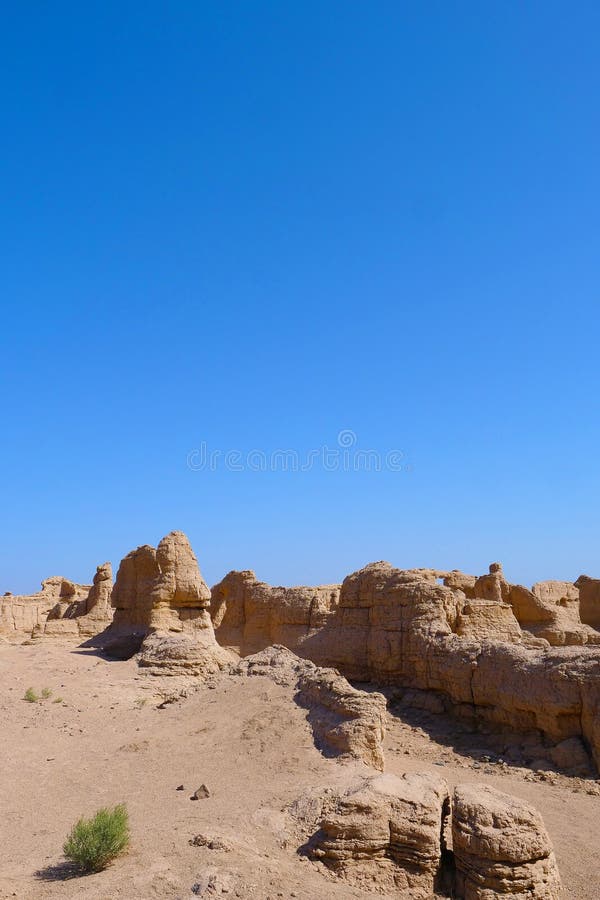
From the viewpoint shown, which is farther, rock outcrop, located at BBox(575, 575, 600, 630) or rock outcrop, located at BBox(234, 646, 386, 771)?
rock outcrop, located at BBox(575, 575, 600, 630)

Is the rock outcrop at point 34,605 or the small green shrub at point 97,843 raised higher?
the rock outcrop at point 34,605

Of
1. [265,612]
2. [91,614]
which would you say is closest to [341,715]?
[265,612]

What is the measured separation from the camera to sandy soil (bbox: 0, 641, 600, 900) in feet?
20.9

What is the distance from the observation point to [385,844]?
6.66 metres

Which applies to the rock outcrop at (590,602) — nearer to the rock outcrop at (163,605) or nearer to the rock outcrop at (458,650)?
the rock outcrop at (458,650)

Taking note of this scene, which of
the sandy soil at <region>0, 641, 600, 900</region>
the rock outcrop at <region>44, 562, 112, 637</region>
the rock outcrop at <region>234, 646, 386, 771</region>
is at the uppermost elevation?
the rock outcrop at <region>44, 562, 112, 637</region>

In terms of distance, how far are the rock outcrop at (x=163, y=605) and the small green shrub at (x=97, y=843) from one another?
29.0ft

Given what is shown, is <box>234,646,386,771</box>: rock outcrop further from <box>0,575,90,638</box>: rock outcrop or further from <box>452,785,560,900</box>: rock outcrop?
<box>0,575,90,638</box>: rock outcrop

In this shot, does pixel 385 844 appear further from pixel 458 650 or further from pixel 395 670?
pixel 395 670

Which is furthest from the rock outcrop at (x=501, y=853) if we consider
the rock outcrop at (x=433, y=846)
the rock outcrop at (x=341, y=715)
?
the rock outcrop at (x=341, y=715)

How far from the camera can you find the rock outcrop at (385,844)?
6.57 m

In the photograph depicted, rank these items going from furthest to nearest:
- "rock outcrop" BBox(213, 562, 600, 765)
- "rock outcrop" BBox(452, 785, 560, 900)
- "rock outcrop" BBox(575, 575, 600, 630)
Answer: "rock outcrop" BBox(575, 575, 600, 630)
"rock outcrop" BBox(213, 562, 600, 765)
"rock outcrop" BBox(452, 785, 560, 900)

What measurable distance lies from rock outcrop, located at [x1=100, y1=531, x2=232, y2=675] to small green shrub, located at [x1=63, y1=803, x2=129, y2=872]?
8.83 metres

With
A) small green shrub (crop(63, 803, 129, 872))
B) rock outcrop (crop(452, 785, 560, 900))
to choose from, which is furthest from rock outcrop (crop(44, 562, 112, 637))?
rock outcrop (crop(452, 785, 560, 900))
